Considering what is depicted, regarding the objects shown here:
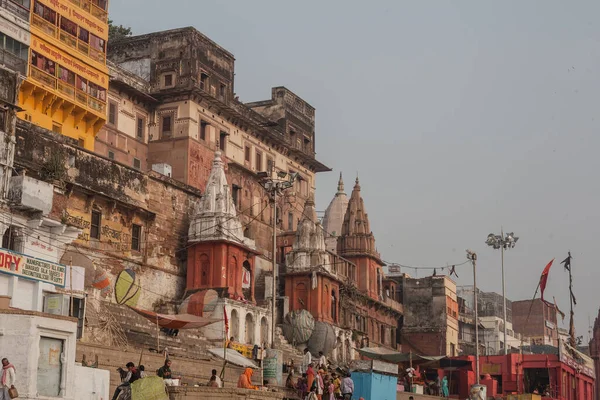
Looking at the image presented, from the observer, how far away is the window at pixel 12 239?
31.1m

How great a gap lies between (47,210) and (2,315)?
431 inches

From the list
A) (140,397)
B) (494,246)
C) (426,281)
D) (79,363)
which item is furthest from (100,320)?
(426,281)

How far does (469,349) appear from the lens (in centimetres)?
7400

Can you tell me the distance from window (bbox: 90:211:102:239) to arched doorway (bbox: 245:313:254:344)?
7705mm

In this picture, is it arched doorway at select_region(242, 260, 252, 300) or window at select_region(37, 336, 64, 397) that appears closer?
window at select_region(37, 336, 64, 397)

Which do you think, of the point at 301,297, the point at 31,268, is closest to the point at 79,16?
the point at 301,297

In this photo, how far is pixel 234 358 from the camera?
36125mm

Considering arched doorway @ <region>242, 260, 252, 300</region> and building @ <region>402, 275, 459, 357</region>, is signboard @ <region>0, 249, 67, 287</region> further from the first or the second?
building @ <region>402, 275, 459, 357</region>

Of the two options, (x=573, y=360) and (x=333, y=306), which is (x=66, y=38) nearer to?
(x=333, y=306)

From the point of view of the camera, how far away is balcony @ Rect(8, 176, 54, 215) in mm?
31734

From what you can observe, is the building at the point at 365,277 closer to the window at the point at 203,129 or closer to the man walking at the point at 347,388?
the window at the point at 203,129

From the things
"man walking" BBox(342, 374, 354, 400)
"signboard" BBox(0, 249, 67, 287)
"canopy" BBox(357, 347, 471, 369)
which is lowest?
"man walking" BBox(342, 374, 354, 400)

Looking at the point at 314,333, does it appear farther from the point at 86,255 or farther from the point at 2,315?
the point at 2,315

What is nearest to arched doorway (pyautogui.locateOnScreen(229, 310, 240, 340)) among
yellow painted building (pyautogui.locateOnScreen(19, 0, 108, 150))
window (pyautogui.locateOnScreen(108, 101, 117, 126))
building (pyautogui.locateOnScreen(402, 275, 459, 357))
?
yellow painted building (pyautogui.locateOnScreen(19, 0, 108, 150))
